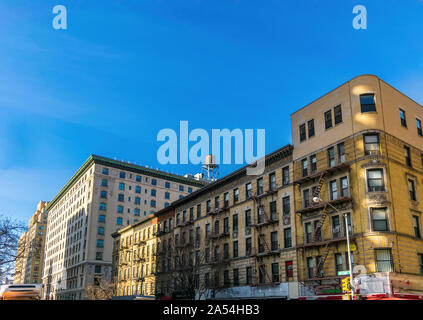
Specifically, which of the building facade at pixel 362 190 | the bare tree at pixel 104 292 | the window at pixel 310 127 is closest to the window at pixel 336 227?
the building facade at pixel 362 190

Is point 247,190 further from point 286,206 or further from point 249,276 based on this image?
point 249,276

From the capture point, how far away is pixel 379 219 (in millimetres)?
35156

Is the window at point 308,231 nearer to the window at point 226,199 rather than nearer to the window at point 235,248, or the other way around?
the window at point 235,248

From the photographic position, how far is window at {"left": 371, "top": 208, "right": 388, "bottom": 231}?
1373 inches

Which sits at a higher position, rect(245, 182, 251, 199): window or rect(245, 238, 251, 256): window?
rect(245, 182, 251, 199): window

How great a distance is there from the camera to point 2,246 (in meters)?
47.5

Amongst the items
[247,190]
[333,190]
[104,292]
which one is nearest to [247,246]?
[247,190]

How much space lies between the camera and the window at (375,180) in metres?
35.9

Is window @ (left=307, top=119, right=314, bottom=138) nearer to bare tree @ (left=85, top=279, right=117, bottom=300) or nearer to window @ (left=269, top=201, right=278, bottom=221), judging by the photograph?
window @ (left=269, top=201, right=278, bottom=221)

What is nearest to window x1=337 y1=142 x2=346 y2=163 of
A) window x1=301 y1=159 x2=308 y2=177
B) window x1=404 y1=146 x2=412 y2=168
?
window x1=301 y1=159 x2=308 y2=177

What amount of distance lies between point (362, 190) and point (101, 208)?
82.9m

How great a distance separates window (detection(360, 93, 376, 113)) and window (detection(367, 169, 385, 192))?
5.86m

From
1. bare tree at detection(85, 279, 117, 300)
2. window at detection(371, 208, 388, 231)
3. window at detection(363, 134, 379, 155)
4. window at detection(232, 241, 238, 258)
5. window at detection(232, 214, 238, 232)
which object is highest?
window at detection(363, 134, 379, 155)
